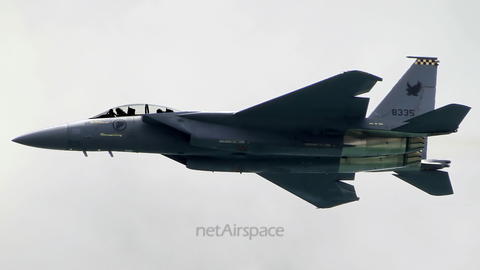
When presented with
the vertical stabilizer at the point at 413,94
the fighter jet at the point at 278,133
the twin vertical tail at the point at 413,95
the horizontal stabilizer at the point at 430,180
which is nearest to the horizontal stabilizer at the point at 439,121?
the fighter jet at the point at 278,133

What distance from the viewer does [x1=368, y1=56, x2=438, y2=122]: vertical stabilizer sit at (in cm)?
2077

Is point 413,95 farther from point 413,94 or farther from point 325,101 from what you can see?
point 325,101

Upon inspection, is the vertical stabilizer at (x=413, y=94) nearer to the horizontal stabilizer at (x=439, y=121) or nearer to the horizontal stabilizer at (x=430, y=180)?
the horizontal stabilizer at (x=430, y=180)

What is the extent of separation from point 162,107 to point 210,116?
1.85 m

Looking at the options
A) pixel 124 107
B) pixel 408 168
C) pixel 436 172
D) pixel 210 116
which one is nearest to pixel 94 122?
pixel 124 107

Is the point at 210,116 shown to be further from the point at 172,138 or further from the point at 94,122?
the point at 94,122

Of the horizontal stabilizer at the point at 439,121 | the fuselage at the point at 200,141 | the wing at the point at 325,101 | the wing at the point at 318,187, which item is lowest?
the wing at the point at 318,187

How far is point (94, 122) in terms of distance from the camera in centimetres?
1803

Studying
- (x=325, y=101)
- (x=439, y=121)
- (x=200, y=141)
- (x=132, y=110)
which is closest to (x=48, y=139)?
(x=132, y=110)

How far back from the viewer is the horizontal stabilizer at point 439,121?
56.2ft

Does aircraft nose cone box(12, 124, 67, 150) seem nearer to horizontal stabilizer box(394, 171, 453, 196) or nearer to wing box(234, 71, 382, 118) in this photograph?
wing box(234, 71, 382, 118)

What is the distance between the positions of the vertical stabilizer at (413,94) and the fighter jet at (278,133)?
2.04m

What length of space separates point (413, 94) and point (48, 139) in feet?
42.8

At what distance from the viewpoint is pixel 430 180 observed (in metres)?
21.2
